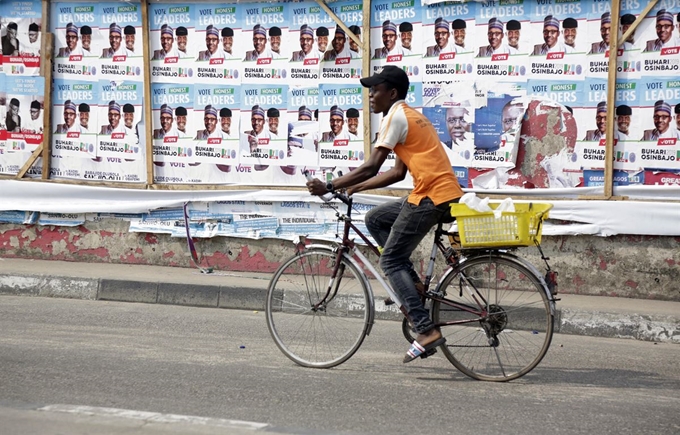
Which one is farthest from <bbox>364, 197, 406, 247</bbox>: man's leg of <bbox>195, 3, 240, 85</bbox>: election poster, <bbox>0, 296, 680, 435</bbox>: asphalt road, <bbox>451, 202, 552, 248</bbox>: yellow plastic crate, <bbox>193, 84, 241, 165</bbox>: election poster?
<bbox>195, 3, 240, 85</bbox>: election poster

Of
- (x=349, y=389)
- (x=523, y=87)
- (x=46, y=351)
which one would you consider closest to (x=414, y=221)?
(x=349, y=389)

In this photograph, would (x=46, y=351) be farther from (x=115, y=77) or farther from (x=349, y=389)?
(x=115, y=77)

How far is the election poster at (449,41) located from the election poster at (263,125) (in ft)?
5.16

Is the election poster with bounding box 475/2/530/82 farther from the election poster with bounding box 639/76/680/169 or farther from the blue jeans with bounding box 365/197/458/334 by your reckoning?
the blue jeans with bounding box 365/197/458/334

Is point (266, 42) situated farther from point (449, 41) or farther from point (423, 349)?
point (423, 349)

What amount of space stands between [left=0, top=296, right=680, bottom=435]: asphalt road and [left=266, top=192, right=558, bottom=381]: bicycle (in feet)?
0.54

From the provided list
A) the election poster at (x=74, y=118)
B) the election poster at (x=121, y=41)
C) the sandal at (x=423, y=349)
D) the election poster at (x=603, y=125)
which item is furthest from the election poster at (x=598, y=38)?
the election poster at (x=74, y=118)

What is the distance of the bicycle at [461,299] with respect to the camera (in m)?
5.56

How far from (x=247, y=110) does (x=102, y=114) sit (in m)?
1.70

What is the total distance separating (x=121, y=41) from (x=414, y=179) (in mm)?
5699

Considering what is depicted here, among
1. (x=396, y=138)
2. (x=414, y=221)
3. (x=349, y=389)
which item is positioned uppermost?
(x=396, y=138)

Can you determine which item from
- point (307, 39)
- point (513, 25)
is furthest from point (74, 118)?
point (513, 25)

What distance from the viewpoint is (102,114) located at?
10469mm

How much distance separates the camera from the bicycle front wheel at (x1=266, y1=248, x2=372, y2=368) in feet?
19.6
